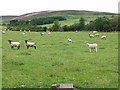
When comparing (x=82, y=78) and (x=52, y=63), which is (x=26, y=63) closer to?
(x=52, y=63)

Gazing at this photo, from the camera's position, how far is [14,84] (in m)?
10.9

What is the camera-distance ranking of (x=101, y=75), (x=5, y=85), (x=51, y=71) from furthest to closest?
(x=51, y=71), (x=101, y=75), (x=5, y=85)

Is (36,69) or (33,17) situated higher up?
(33,17)

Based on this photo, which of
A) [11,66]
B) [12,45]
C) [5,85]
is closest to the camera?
[5,85]

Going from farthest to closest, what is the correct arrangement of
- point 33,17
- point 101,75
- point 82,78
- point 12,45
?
point 12,45
point 101,75
point 82,78
point 33,17

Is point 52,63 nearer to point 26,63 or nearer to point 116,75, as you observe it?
point 26,63

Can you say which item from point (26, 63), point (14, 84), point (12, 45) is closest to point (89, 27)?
point (12, 45)

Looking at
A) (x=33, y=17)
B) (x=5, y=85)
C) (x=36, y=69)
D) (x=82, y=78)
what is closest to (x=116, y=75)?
(x=82, y=78)

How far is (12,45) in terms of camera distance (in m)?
27.7

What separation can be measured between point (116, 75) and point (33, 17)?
411 inches

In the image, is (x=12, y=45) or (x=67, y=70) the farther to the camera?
(x=12, y=45)

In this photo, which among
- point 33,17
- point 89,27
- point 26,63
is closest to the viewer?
point 33,17

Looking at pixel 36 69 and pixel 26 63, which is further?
pixel 26 63

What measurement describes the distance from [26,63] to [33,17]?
13898 millimetres
